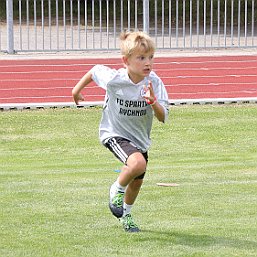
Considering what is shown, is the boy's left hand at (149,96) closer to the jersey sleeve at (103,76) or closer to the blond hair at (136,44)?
the blond hair at (136,44)

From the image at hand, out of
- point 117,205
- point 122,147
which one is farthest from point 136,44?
point 117,205

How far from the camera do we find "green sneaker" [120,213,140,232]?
8164 millimetres

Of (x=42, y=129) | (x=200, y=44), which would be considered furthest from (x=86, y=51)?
(x=42, y=129)

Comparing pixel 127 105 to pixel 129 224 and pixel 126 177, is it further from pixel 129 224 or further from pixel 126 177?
pixel 129 224

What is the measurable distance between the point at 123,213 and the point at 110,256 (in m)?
0.84

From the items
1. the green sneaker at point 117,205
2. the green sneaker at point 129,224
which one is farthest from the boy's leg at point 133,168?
the green sneaker at point 129,224

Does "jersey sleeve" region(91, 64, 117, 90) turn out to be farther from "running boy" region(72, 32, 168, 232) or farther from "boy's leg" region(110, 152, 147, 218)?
"boy's leg" region(110, 152, 147, 218)

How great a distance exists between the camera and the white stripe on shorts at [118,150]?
315 inches

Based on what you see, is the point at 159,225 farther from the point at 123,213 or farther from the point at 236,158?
the point at 236,158

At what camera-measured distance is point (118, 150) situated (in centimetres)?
805

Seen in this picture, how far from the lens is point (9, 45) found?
25.9 meters

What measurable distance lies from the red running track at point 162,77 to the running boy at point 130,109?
408 inches

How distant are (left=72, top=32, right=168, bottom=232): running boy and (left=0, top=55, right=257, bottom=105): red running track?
10.4 m

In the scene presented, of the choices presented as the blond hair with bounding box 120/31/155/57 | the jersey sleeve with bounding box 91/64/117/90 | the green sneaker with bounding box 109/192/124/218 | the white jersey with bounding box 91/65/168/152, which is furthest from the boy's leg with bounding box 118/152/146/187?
the blond hair with bounding box 120/31/155/57
